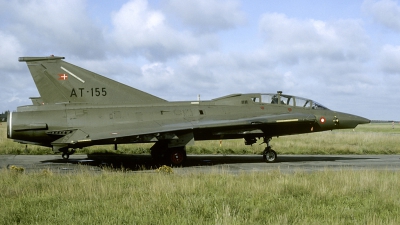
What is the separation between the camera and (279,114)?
1827 cm

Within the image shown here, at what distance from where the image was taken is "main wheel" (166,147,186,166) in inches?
656

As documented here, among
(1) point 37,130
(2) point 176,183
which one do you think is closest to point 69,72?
(1) point 37,130

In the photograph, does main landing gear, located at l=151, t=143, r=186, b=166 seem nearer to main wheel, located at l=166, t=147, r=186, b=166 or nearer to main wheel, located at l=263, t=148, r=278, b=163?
main wheel, located at l=166, t=147, r=186, b=166

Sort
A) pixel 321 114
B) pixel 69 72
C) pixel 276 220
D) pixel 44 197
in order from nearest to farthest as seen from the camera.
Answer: pixel 276 220 → pixel 44 197 → pixel 69 72 → pixel 321 114

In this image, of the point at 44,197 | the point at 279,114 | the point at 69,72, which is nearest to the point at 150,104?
the point at 69,72

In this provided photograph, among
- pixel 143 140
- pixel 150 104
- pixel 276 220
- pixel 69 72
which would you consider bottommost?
pixel 276 220

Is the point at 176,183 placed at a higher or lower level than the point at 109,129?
lower

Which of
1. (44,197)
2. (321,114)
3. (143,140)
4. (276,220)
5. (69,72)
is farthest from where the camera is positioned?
(321,114)

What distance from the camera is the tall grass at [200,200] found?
6.70 m

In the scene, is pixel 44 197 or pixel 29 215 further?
pixel 44 197

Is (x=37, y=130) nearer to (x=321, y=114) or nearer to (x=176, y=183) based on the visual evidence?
(x=176, y=183)

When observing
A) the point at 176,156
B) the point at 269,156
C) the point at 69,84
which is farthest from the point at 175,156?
the point at 69,84

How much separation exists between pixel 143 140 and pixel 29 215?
8842mm

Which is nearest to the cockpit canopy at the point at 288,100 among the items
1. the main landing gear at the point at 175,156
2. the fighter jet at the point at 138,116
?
the fighter jet at the point at 138,116
